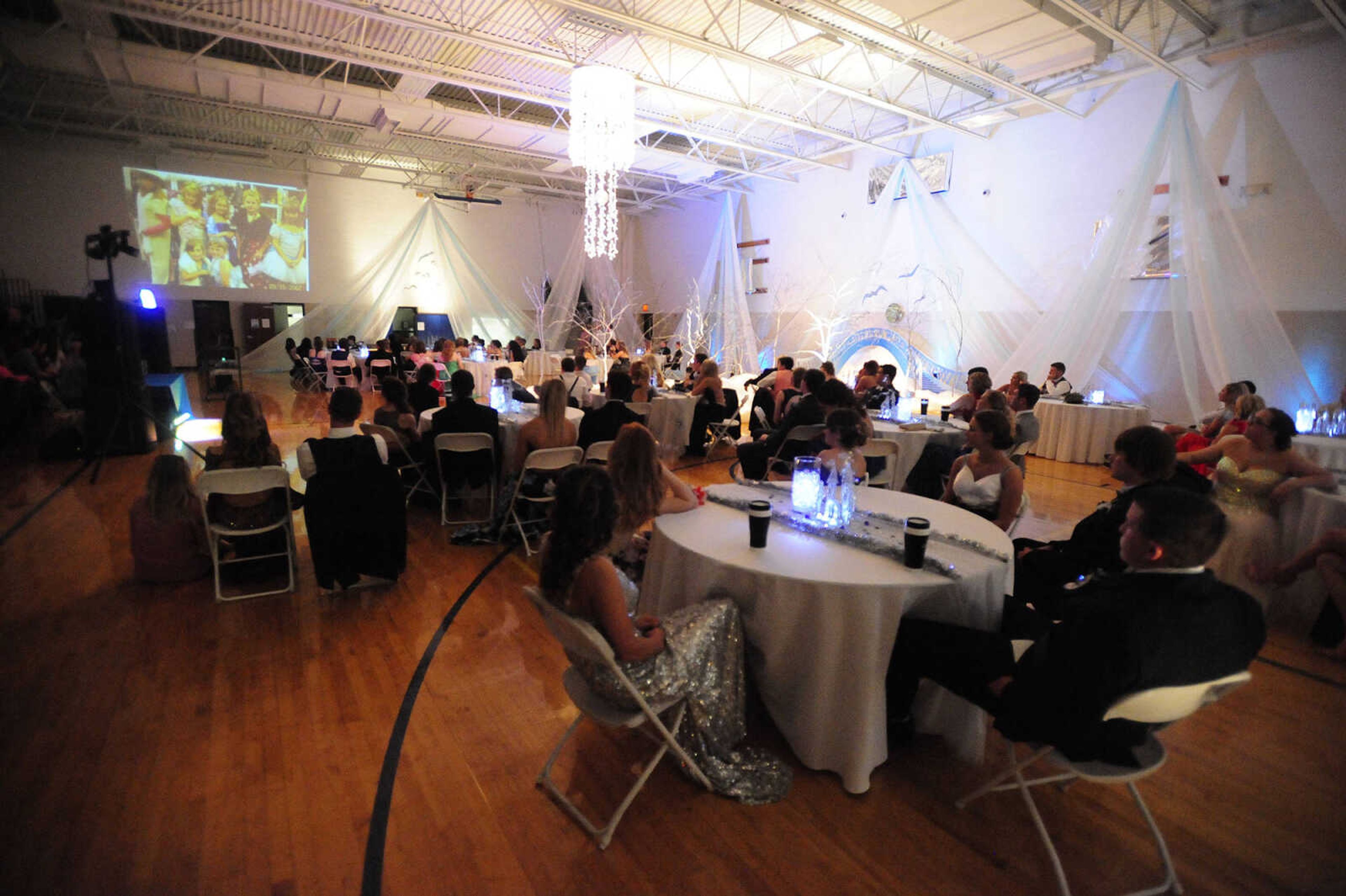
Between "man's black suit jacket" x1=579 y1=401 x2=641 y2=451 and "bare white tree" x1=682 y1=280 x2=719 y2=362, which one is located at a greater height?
"bare white tree" x1=682 y1=280 x2=719 y2=362

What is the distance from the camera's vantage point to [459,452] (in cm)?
459

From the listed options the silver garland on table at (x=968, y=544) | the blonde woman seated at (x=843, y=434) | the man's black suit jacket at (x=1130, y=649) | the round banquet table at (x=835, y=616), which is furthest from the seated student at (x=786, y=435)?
the man's black suit jacket at (x=1130, y=649)

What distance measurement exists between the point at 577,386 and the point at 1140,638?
5.72m

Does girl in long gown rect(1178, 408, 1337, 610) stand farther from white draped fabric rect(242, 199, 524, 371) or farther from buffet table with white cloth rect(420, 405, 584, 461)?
white draped fabric rect(242, 199, 524, 371)

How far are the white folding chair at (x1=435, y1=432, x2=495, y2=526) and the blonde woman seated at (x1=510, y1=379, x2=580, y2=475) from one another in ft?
1.25

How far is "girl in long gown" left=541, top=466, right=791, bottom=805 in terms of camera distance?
185cm

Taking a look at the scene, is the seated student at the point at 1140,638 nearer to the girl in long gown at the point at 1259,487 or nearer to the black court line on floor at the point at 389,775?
the black court line on floor at the point at 389,775

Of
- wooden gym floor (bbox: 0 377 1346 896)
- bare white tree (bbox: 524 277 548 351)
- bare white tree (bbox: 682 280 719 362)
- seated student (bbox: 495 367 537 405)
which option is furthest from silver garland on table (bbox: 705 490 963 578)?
bare white tree (bbox: 524 277 548 351)

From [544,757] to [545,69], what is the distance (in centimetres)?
888

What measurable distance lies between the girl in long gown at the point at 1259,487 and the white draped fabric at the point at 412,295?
1418cm

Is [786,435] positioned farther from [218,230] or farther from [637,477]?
[218,230]

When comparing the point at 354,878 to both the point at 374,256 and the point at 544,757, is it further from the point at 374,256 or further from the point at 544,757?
the point at 374,256

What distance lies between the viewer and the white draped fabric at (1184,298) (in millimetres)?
6395

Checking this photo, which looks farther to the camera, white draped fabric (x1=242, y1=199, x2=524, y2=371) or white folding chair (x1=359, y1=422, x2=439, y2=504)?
white draped fabric (x1=242, y1=199, x2=524, y2=371)
